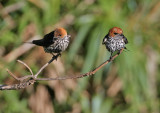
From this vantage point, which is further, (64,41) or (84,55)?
(84,55)

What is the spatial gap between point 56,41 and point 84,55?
1995mm

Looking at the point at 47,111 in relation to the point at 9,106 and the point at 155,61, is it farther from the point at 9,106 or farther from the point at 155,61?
the point at 155,61

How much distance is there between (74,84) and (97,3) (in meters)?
1.02

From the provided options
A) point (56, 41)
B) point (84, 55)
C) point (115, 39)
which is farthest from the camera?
point (84, 55)

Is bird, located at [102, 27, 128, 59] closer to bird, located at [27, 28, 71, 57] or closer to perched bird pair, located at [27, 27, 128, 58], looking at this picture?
perched bird pair, located at [27, 27, 128, 58]

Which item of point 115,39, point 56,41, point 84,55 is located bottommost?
point 115,39

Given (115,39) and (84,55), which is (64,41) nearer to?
(115,39)

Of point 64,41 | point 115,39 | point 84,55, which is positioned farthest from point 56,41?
point 84,55

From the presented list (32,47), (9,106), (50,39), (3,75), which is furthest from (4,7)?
(50,39)

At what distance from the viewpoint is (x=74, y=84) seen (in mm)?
4711

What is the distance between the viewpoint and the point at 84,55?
15.4ft

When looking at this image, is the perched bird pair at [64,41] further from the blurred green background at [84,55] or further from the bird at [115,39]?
the blurred green background at [84,55]

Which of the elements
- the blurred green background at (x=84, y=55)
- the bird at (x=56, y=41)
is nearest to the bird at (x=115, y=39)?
the bird at (x=56, y=41)

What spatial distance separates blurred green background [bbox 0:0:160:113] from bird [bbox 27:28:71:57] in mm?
1335
